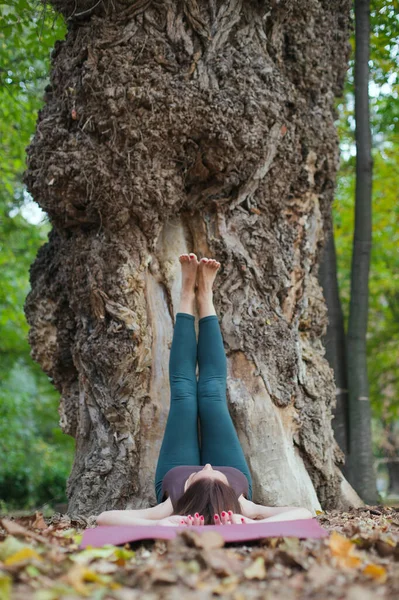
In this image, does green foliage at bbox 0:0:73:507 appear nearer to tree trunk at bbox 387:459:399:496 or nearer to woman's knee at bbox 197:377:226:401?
woman's knee at bbox 197:377:226:401

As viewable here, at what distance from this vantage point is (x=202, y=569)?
2.18m

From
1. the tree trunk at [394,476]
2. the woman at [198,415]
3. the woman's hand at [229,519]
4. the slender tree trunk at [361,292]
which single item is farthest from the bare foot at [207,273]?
the tree trunk at [394,476]

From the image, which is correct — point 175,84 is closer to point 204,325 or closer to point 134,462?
point 204,325

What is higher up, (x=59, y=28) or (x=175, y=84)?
(x=59, y=28)

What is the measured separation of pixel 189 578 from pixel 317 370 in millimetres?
3057

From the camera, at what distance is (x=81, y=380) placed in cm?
468

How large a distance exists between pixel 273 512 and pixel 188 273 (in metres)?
1.79

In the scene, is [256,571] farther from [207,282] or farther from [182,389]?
[207,282]

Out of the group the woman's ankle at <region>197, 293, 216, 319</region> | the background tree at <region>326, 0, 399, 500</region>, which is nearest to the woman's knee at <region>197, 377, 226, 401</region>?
the woman's ankle at <region>197, 293, 216, 319</region>

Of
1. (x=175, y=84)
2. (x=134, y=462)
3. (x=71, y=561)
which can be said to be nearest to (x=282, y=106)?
(x=175, y=84)

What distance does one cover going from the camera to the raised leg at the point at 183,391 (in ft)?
13.6

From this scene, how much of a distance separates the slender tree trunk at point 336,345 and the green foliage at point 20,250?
2.92 meters

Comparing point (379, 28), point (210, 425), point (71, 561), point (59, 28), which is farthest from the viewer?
point (379, 28)

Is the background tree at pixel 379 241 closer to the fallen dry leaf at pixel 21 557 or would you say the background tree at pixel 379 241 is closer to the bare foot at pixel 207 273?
the bare foot at pixel 207 273
